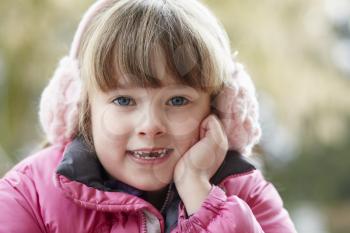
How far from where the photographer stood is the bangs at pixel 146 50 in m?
0.87

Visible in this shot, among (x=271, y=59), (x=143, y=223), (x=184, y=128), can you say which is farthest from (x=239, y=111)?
(x=271, y=59)

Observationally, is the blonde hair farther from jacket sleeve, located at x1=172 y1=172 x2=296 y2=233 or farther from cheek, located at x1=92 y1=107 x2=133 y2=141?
jacket sleeve, located at x1=172 y1=172 x2=296 y2=233

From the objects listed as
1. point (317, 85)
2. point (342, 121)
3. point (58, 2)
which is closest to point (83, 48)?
point (58, 2)

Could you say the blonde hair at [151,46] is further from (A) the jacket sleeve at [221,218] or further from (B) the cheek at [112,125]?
(A) the jacket sleeve at [221,218]

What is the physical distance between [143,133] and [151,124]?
0.02 metres

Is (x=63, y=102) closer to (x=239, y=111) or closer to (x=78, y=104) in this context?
(x=78, y=104)

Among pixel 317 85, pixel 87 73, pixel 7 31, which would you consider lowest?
pixel 317 85

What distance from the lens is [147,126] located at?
0.87m

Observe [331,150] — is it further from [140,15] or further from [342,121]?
[140,15]

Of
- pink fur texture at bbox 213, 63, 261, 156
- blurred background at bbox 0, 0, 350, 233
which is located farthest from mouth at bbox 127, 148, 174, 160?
blurred background at bbox 0, 0, 350, 233

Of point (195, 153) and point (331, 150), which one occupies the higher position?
point (195, 153)

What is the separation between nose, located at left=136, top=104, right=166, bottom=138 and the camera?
87 cm

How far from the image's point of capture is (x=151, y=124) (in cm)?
87

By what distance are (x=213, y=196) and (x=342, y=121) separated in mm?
2501
